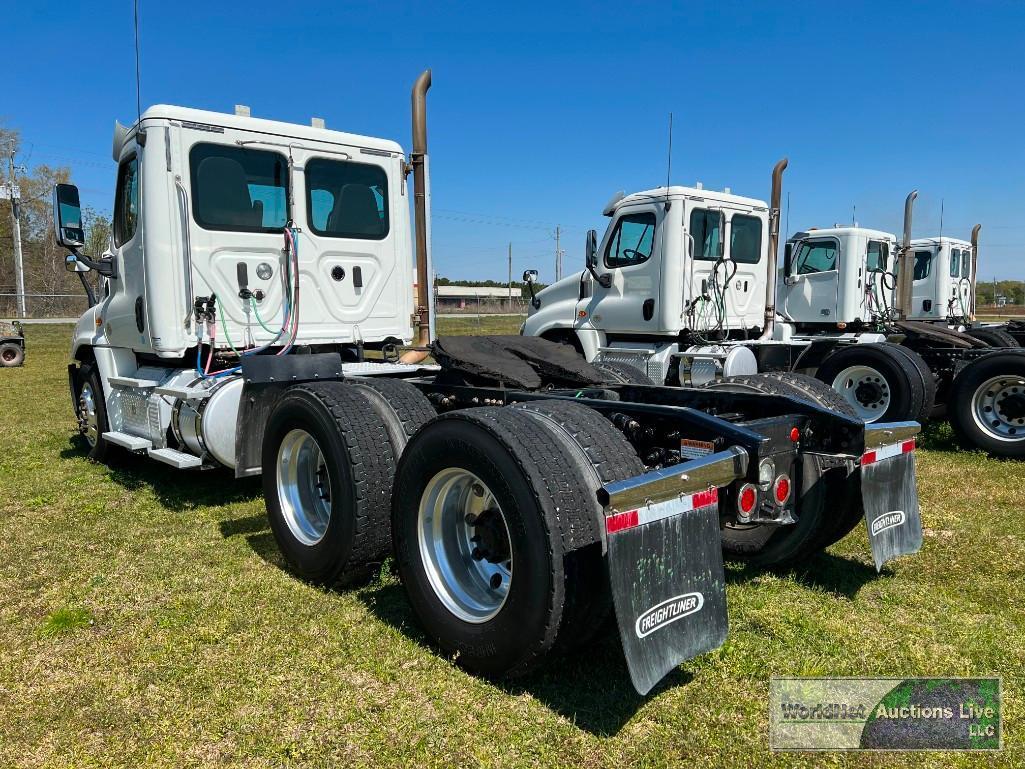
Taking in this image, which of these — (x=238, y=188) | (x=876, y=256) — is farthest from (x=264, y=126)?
(x=876, y=256)

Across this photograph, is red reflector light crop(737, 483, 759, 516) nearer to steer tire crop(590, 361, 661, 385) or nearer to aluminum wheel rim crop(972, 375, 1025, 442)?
steer tire crop(590, 361, 661, 385)

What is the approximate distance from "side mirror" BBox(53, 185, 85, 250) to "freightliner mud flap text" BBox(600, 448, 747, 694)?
562 centimetres

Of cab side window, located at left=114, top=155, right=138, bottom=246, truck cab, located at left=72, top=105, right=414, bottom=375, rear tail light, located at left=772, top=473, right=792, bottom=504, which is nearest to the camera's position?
rear tail light, located at left=772, top=473, right=792, bottom=504

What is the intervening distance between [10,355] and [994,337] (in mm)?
19435

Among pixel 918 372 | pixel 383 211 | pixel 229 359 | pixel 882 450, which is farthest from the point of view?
pixel 918 372

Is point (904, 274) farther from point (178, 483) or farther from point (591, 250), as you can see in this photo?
point (178, 483)

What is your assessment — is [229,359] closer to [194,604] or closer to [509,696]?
[194,604]

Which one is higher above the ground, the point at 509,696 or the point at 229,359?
the point at 229,359

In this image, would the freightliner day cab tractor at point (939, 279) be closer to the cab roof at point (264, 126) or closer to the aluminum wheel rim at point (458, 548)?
the cab roof at point (264, 126)

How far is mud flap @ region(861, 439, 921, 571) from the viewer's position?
3.33 meters

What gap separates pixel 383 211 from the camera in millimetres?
6730

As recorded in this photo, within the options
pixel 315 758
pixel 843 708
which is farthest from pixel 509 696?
pixel 843 708


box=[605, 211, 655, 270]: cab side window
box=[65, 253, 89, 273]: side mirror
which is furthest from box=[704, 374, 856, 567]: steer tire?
box=[65, 253, 89, 273]: side mirror

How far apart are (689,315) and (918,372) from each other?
8.31 feet
